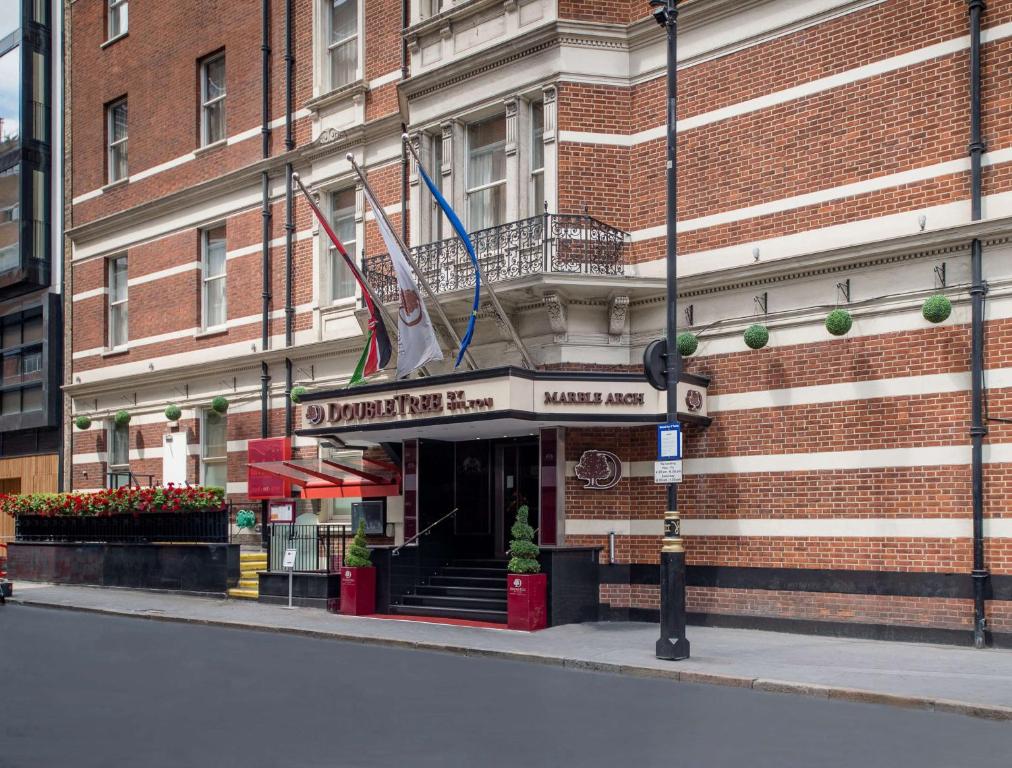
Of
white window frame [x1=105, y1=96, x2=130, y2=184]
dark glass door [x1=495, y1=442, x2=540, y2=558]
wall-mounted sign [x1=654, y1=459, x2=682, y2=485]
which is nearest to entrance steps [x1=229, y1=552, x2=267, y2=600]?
dark glass door [x1=495, y1=442, x2=540, y2=558]

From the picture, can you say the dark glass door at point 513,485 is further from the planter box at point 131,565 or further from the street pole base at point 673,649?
the street pole base at point 673,649

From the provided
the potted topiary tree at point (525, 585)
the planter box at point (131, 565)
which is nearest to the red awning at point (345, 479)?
the planter box at point (131, 565)

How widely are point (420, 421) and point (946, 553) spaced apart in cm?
800

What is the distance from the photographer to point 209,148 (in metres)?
27.4

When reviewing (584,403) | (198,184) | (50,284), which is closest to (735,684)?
(584,403)

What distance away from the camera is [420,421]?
1839 centimetres

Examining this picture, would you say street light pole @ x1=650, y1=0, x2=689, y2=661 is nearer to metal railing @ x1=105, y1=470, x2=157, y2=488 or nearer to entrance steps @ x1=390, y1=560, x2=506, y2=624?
entrance steps @ x1=390, y1=560, x2=506, y2=624

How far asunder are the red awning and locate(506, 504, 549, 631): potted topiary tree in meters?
4.30

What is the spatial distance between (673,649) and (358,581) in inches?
302

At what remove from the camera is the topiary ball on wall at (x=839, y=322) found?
52.6 ft

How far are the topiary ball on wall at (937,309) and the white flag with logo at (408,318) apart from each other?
758 cm

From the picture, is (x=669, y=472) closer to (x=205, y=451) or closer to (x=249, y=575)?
(x=249, y=575)

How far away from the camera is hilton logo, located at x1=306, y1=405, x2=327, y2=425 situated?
65.7 feet

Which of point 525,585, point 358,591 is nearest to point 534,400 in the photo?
point 525,585
